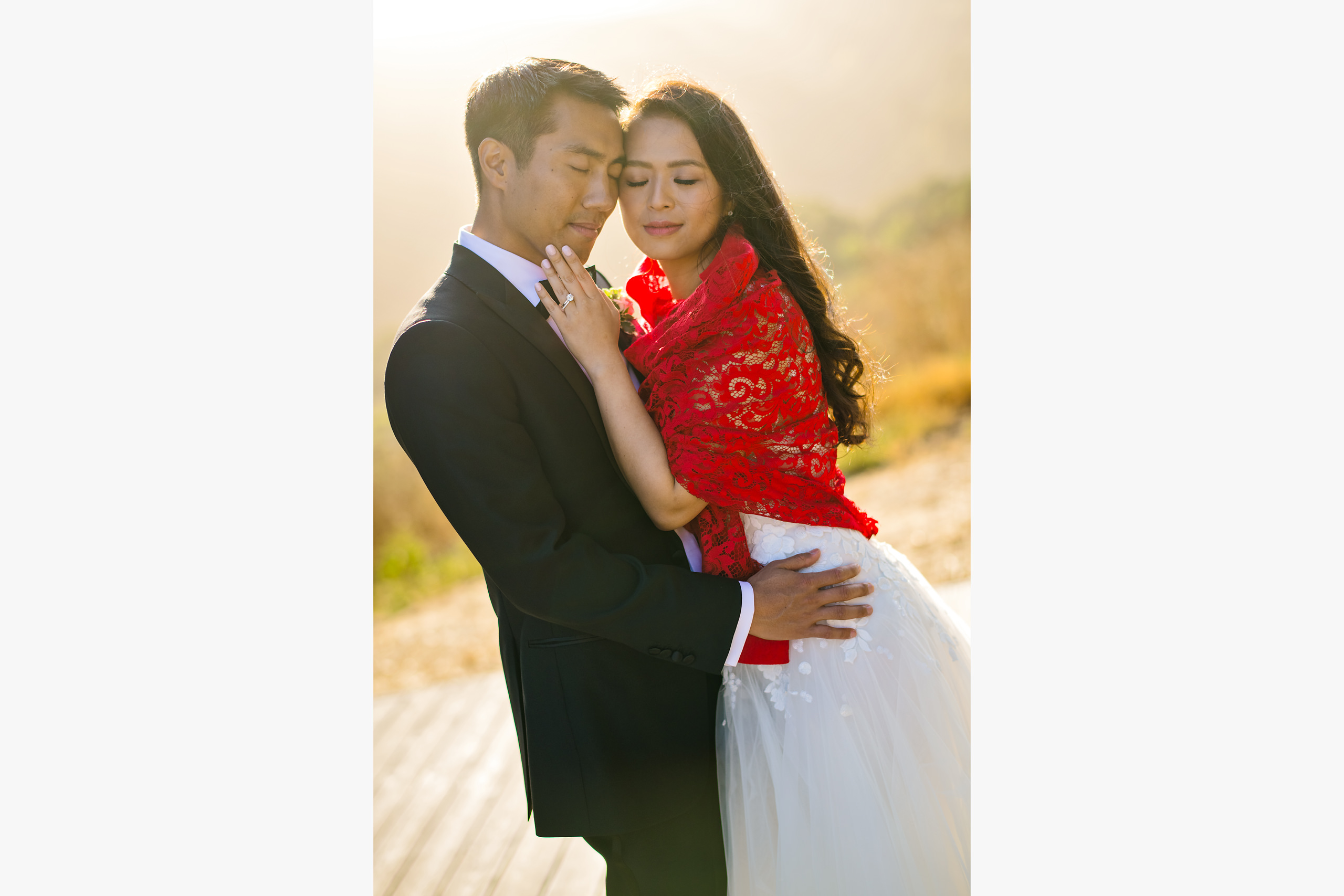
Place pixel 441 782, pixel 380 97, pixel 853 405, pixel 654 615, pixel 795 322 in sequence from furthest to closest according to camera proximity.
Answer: pixel 441 782, pixel 380 97, pixel 853 405, pixel 795 322, pixel 654 615

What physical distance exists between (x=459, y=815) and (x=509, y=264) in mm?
2214

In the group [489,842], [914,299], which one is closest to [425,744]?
[489,842]

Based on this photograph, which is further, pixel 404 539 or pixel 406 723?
pixel 404 539

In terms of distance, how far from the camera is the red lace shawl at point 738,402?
5.18 feet

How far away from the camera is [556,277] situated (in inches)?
64.5

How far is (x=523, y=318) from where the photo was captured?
5.17 ft

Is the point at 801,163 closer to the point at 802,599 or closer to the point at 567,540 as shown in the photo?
the point at 802,599

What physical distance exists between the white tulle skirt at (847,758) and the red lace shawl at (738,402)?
0.07m

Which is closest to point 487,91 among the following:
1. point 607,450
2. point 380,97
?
point 380,97

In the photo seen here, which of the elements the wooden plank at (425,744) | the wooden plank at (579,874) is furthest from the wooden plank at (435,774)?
the wooden plank at (579,874)

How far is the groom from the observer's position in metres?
1.47

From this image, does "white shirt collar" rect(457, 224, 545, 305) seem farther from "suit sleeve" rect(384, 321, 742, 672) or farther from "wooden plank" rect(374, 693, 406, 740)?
"wooden plank" rect(374, 693, 406, 740)

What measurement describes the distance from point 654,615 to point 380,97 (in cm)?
156
